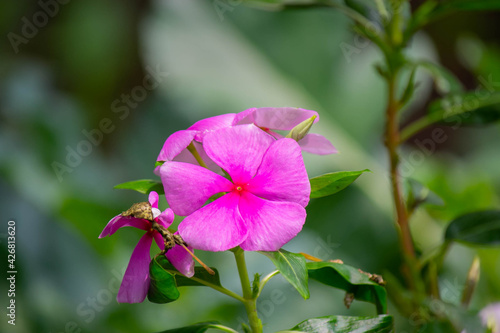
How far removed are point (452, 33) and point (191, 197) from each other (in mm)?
1829

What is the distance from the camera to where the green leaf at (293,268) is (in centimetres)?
34

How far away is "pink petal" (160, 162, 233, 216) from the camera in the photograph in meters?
0.35

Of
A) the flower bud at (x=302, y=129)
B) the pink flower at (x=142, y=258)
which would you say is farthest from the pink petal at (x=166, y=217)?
the flower bud at (x=302, y=129)

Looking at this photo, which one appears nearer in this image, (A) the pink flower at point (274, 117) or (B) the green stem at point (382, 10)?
(A) the pink flower at point (274, 117)

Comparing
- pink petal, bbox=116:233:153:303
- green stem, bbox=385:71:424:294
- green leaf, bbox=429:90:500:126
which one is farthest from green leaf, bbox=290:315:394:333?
green leaf, bbox=429:90:500:126

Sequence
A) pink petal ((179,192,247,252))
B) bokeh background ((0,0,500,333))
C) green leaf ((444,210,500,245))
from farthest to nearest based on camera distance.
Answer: bokeh background ((0,0,500,333)) → green leaf ((444,210,500,245)) → pink petal ((179,192,247,252))

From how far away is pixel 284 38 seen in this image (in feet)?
4.25

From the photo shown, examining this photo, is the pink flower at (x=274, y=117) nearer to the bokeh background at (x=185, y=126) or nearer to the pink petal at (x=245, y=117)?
the pink petal at (x=245, y=117)

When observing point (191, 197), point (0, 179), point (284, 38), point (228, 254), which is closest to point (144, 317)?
point (228, 254)

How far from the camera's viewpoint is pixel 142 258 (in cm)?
38

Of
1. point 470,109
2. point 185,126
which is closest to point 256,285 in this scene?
point 470,109

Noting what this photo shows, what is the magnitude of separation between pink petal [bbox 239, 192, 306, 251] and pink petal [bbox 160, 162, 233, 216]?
27mm

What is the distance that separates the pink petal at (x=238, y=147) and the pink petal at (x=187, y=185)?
0.01 metres

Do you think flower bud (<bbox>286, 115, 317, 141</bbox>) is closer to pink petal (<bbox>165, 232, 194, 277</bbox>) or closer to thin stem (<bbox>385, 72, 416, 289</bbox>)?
pink petal (<bbox>165, 232, 194, 277</bbox>)
